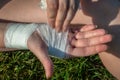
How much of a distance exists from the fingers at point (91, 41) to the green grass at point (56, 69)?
53 centimetres

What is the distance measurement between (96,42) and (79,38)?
0.11m

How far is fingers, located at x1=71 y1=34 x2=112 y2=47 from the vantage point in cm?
125

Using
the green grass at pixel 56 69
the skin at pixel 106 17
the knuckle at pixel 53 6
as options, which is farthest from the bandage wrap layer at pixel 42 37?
the green grass at pixel 56 69

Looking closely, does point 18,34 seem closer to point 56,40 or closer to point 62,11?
point 56,40

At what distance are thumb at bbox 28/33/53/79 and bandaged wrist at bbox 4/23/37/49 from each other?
0.03 meters

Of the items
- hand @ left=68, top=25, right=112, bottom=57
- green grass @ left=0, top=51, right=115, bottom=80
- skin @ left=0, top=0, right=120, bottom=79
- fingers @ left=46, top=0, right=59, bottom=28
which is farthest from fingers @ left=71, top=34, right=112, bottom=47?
green grass @ left=0, top=51, right=115, bottom=80

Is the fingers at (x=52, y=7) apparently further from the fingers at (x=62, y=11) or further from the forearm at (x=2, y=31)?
the forearm at (x=2, y=31)

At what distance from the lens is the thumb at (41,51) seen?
1.13 m

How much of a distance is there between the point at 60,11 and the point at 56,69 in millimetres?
815

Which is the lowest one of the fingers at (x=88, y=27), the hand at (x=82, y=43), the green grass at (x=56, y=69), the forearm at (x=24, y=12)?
the green grass at (x=56, y=69)

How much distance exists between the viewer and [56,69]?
1886 mm

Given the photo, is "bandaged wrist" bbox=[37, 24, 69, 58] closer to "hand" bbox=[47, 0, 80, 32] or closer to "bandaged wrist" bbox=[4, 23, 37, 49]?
"bandaged wrist" bbox=[4, 23, 37, 49]

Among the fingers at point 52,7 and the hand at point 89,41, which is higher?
the fingers at point 52,7

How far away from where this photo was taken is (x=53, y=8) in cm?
111
